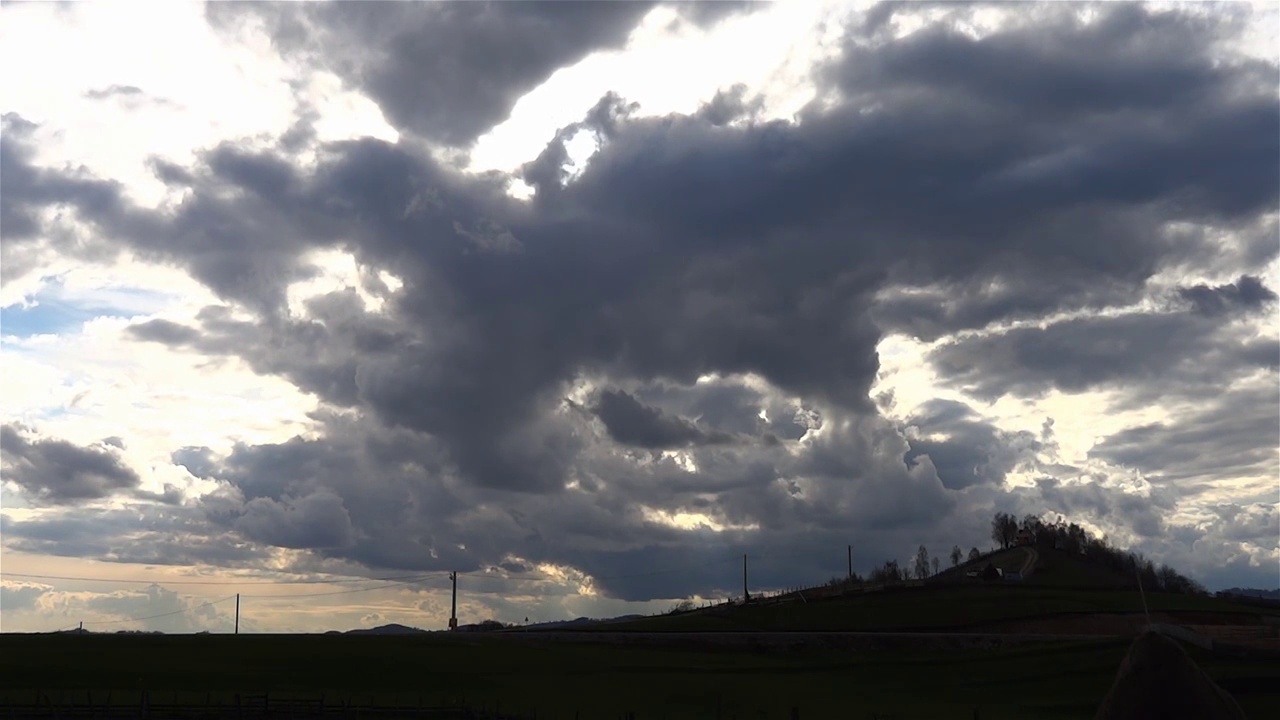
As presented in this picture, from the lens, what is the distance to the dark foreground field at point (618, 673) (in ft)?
220

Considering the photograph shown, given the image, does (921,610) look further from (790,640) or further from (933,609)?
(790,640)

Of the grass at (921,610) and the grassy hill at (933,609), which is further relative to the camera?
the grass at (921,610)

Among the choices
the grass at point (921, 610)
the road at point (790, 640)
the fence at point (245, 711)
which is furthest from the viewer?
the grass at point (921, 610)

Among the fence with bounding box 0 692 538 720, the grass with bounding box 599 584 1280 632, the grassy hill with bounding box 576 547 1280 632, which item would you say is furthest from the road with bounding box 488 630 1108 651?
the fence with bounding box 0 692 538 720

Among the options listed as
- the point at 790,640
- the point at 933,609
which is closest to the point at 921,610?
the point at 933,609

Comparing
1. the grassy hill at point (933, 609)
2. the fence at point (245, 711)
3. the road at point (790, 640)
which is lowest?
the fence at point (245, 711)

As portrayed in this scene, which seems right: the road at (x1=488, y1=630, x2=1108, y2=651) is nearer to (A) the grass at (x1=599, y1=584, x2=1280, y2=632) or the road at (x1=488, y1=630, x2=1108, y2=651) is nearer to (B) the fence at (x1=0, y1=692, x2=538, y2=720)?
(A) the grass at (x1=599, y1=584, x2=1280, y2=632)

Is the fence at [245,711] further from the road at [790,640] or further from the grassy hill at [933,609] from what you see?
the grassy hill at [933,609]

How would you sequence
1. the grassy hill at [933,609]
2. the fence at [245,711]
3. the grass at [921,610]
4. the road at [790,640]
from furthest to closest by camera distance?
the grass at [921,610] < the grassy hill at [933,609] < the road at [790,640] < the fence at [245,711]

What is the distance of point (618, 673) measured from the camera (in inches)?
3364

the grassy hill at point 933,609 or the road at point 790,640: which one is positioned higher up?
the grassy hill at point 933,609

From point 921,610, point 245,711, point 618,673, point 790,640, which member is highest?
point 921,610

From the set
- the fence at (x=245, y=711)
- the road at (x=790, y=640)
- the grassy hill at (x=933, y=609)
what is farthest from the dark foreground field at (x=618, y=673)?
the grassy hill at (x=933, y=609)

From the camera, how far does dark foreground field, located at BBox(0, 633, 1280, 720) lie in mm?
67062
